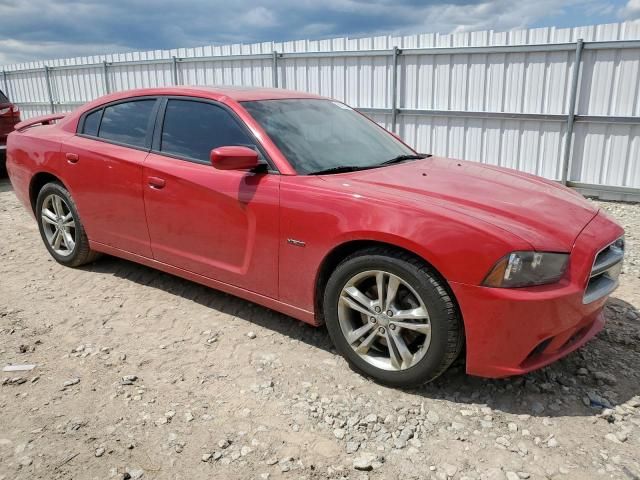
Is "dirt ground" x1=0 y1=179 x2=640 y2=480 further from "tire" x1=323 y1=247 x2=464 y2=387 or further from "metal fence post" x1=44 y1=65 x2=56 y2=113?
"metal fence post" x1=44 y1=65 x2=56 y2=113

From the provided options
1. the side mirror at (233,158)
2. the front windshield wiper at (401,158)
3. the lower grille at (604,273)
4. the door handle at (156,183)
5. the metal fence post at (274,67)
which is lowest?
the lower grille at (604,273)

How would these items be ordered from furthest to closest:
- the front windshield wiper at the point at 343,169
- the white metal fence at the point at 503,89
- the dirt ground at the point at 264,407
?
the white metal fence at the point at 503,89
the front windshield wiper at the point at 343,169
the dirt ground at the point at 264,407

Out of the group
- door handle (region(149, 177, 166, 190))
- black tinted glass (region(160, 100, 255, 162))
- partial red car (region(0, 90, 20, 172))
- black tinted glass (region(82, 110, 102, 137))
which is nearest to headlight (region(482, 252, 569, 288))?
black tinted glass (region(160, 100, 255, 162))

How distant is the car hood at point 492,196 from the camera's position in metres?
2.61

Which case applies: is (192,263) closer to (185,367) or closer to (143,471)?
(185,367)

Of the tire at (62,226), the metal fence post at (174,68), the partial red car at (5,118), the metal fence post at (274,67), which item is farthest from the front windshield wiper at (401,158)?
Result: the metal fence post at (174,68)

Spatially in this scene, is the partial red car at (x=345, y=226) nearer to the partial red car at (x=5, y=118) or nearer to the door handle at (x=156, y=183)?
the door handle at (x=156, y=183)

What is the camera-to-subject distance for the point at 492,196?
9.70 ft

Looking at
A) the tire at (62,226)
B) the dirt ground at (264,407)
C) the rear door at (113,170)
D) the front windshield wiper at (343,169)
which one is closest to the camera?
the dirt ground at (264,407)

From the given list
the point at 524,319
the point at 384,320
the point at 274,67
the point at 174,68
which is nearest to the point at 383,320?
the point at 384,320

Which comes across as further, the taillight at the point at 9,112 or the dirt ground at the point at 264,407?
the taillight at the point at 9,112

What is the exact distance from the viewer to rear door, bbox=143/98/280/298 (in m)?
3.22

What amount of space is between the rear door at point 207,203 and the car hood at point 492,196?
535mm

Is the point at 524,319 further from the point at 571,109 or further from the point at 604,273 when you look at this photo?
the point at 571,109
